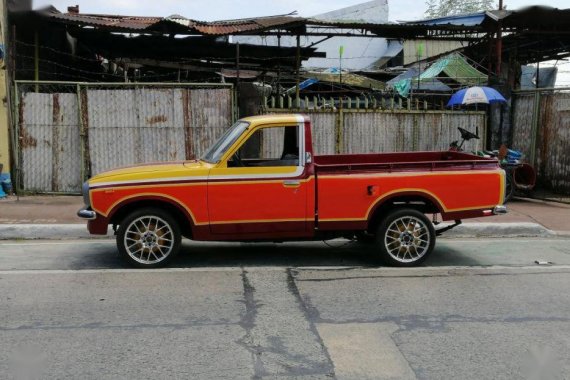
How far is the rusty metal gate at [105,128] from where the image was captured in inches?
452

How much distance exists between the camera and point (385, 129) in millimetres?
12297

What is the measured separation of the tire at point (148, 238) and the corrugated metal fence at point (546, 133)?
9036 millimetres

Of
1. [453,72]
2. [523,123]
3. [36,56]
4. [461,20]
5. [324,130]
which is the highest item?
[461,20]

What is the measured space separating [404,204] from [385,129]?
18.3 feet

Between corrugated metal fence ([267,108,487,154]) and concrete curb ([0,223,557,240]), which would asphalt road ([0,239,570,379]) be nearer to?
concrete curb ([0,223,557,240])

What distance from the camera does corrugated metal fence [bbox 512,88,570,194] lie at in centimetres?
1188

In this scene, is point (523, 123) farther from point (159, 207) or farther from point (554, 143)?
point (159, 207)

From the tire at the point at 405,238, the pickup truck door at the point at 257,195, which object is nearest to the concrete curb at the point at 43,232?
the pickup truck door at the point at 257,195

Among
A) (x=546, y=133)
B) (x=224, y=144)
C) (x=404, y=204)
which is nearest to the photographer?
(x=224, y=144)

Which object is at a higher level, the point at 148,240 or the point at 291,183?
the point at 291,183

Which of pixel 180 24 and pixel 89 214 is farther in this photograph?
pixel 180 24

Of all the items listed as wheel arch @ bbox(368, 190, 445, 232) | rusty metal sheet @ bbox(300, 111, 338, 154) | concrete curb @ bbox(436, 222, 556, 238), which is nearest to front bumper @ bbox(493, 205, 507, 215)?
wheel arch @ bbox(368, 190, 445, 232)

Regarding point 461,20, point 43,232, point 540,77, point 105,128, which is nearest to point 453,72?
point 461,20

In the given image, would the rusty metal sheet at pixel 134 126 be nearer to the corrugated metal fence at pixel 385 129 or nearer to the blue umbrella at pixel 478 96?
the corrugated metal fence at pixel 385 129
